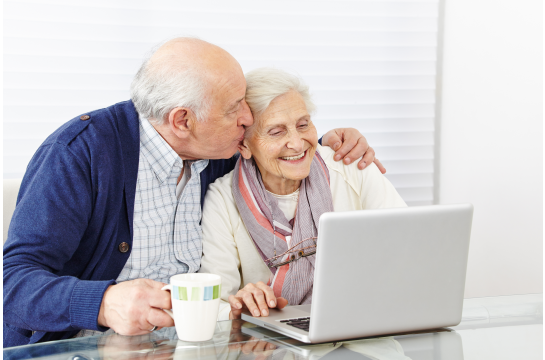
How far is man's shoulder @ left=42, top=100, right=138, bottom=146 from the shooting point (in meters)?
1.48

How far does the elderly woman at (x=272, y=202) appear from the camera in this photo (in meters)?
1.68

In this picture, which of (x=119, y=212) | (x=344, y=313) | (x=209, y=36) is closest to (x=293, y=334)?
(x=344, y=313)

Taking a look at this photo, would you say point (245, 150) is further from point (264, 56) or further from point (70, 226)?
point (264, 56)

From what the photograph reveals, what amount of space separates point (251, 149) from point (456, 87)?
57.2 inches

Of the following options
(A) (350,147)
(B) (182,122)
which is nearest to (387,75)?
(A) (350,147)

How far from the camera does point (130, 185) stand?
1519mm

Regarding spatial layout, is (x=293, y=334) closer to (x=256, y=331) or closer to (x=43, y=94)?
(x=256, y=331)

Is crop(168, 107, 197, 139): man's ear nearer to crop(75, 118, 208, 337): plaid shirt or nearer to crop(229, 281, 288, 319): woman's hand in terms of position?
crop(75, 118, 208, 337): plaid shirt

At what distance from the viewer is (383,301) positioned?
102cm

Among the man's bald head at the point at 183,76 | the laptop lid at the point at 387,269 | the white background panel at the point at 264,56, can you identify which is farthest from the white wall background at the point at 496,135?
the laptop lid at the point at 387,269

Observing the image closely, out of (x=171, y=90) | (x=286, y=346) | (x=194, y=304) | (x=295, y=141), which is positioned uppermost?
(x=171, y=90)

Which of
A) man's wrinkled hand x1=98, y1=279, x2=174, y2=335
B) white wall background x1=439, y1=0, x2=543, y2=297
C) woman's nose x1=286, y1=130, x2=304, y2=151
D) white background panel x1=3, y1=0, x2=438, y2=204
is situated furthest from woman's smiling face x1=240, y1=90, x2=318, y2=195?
white wall background x1=439, y1=0, x2=543, y2=297

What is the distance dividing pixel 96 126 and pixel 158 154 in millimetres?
197

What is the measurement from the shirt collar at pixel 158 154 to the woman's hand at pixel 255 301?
501 millimetres
